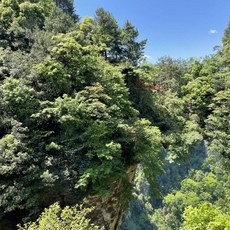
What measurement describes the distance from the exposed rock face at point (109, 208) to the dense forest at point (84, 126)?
46 millimetres

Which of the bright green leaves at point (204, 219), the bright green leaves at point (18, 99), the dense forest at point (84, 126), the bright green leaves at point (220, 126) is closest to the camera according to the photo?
the bright green leaves at point (204, 219)

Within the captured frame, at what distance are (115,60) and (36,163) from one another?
10996 mm

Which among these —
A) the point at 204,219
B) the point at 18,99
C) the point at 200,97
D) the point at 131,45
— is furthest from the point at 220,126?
the point at 204,219

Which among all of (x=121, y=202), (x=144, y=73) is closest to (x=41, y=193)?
(x=121, y=202)

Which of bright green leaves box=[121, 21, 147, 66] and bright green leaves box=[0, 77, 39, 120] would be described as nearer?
bright green leaves box=[0, 77, 39, 120]

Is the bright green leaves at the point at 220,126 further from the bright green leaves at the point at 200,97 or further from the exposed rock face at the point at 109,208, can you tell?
the exposed rock face at the point at 109,208

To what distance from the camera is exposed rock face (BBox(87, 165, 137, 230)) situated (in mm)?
11280

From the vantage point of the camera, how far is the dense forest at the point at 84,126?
9609 millimetres

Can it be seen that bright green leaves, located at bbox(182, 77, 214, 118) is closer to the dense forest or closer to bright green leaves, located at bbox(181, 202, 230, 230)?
the dense forest

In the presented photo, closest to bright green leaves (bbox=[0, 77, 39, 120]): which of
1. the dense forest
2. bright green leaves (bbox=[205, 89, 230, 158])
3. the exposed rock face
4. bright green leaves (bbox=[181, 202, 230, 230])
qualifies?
the dense forest

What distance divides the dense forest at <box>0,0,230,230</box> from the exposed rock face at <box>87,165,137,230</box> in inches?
1.8

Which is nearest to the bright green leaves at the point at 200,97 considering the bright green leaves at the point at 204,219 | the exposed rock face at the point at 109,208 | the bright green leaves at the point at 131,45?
the bright green leaves at the point at 131,45

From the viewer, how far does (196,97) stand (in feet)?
69.0

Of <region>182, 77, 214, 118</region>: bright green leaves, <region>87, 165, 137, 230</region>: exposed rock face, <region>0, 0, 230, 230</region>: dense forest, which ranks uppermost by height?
<region>182, 77, 214, 118</region>: bright green leaves
